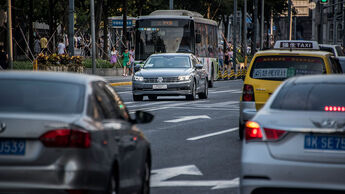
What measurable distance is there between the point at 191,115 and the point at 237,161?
8.91m

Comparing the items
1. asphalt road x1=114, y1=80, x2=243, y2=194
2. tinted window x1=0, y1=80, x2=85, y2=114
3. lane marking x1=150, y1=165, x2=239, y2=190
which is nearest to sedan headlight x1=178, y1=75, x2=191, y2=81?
asphalt road x1=114, y1=80, x2=243, y2=194

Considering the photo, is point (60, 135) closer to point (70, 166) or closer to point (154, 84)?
point (70, 166)

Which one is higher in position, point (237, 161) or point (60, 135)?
point (60, 135)

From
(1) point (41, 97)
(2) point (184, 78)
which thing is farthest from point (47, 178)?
(2) point (184, 78)

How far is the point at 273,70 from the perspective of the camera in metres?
14.6

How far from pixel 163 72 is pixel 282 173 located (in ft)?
65.7

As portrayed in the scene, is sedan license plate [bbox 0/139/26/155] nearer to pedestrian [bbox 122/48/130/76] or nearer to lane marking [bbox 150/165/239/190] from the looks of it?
lane marking [bbox 150/165/239/190]

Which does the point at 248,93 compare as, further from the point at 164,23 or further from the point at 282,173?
the point at 164,23

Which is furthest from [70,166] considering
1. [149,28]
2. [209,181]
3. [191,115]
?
[149,28]

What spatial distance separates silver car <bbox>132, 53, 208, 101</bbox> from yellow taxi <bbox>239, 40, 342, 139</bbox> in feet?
39.7

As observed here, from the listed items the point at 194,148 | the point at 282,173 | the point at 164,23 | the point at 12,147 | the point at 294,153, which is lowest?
the point at 194,148

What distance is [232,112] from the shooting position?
22.5 m

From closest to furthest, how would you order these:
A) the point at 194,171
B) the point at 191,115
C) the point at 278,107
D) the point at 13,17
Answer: the point at 278,107
the point at 194,171
the point at 191,115
the point at 13,17

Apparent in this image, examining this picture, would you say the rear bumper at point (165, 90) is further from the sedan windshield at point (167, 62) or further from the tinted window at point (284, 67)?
the tinted window at point (284, 67)
